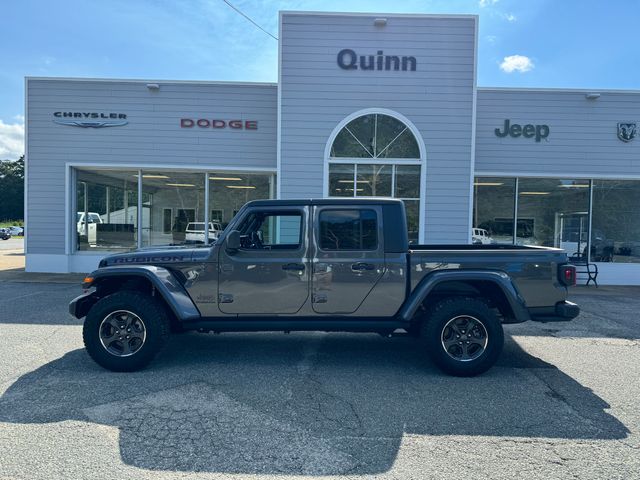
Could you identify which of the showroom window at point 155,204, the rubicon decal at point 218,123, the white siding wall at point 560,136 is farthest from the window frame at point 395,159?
the rubicon decal at point 218,123

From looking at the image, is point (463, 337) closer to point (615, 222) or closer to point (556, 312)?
point (556, 312)

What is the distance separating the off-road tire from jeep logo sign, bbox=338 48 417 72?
8.76m

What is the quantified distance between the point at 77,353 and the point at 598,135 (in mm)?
13857

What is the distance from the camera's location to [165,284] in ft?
15.3

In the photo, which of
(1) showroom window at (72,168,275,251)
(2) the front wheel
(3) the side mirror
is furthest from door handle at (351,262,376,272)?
(1) showroom window at (72,168,275,251)

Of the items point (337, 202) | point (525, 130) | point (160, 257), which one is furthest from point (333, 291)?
point (525, 130)

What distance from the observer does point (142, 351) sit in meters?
4.66

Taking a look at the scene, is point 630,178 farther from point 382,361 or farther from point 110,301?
point 110,301

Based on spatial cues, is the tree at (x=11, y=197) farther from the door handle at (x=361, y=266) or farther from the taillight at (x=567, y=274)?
the taillight at (x=567, y=274)

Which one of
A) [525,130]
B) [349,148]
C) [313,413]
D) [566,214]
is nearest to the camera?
[313,413]

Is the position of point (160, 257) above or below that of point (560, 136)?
below

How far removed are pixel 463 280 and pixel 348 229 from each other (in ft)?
4.57

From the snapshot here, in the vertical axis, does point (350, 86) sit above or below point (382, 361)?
above

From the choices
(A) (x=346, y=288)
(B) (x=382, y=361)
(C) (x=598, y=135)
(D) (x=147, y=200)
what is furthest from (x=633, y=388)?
(D) (x=147, y=200)
